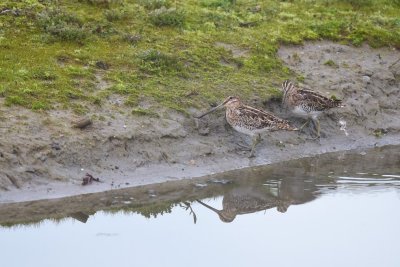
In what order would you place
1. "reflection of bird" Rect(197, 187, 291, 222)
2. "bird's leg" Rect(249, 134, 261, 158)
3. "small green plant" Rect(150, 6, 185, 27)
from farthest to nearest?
"small green plant" Rect(150, 6, 185, 27)
"bird's leg" Rect(249, 134, 261, 158)
"reflection of bird" Rect(197, 187, 291, 222)

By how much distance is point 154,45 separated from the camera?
610 inches

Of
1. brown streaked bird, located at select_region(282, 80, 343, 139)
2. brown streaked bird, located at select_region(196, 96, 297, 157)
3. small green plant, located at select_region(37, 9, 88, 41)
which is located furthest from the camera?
small green plant, located at select_region(37, 9, 88, 41)

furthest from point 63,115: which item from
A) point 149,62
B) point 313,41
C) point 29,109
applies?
point 313,41

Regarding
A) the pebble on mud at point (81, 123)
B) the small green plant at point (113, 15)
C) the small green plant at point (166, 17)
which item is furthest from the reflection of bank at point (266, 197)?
the small green plant at point (113, 15)

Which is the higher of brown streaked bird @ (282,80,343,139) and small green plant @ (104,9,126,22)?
small green plant @ (104,9,126,22)

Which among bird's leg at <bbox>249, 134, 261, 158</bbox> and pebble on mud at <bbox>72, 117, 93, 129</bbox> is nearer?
pebble on mud at <bbox>72, 117, 93, 129</bbox>

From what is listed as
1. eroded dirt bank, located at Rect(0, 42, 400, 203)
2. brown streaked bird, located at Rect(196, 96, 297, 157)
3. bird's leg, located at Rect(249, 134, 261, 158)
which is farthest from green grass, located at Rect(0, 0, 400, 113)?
bird's leg, located at Rect(249, 134, 261, 158)

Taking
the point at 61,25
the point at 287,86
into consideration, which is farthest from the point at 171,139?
the point at 61,25

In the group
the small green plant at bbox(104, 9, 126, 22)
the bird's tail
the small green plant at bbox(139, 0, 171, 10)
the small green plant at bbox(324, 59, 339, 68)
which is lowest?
the bird's tail

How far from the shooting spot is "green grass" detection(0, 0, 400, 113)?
1382 centimetres

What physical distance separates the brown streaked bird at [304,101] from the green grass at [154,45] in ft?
1.03

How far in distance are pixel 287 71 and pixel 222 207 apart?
4.70 meters

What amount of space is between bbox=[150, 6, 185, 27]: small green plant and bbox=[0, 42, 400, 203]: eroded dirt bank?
209 cm

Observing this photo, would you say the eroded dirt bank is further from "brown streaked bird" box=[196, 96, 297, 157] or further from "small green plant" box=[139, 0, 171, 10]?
"small green plant" box=[139, 0, 171, 10]
